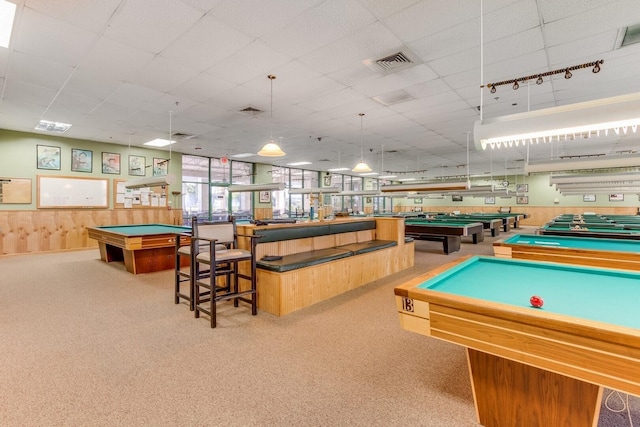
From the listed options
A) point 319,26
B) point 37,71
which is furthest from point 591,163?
point 37,71

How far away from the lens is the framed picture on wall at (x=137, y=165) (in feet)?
33.0

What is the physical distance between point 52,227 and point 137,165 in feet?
9.70

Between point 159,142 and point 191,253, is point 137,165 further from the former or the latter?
point 191,253

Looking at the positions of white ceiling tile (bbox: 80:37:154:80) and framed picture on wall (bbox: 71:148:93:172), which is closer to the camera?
white ceiling tile (bbox: 80:37:154:80)

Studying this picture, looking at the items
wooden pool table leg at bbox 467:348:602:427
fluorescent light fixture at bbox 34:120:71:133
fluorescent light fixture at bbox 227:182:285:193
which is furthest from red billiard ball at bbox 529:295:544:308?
fluorescent light fixture at bbox 34:120:71:133

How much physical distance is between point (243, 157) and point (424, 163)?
8.18 m

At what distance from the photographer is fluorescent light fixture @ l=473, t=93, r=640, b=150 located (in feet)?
5.43

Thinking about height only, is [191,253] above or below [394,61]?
below

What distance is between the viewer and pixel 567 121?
71.1 inches

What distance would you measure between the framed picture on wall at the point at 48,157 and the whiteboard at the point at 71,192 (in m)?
0.32

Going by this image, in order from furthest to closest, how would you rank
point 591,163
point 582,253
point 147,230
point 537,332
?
point 147,230 < point 591,163 < point 582,253 < point 537,332

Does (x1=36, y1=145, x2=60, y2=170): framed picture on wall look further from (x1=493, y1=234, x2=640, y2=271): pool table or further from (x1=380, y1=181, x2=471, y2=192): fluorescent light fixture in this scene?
(x1=493, y1=234, x2=640, y2=271): pool table

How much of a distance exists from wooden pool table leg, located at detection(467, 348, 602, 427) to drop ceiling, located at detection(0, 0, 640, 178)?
324 centimetres

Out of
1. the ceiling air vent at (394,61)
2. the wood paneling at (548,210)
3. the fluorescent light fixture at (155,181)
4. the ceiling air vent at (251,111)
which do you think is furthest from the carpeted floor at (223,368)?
the wood paneling at (548,210)
